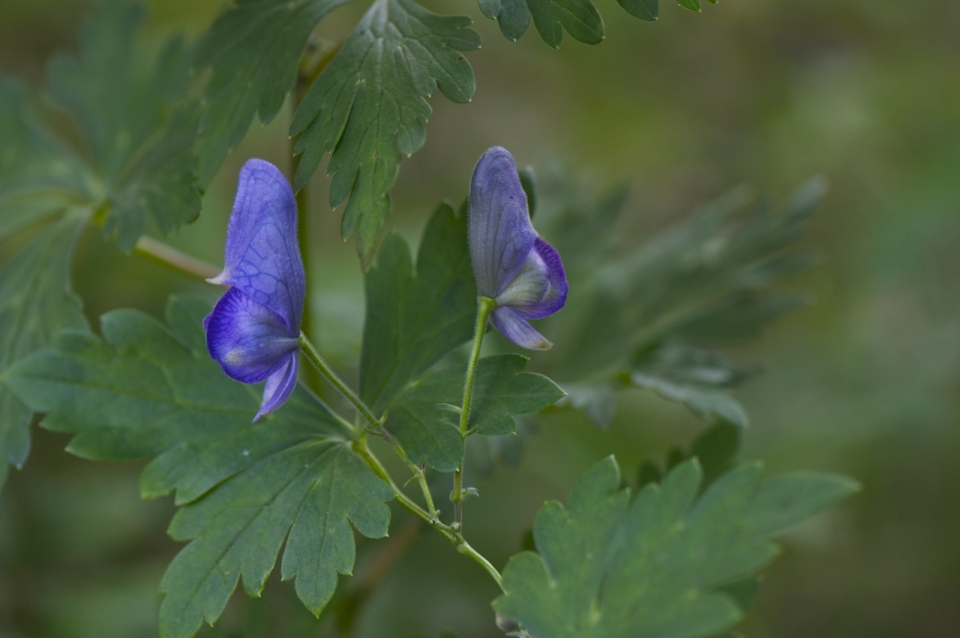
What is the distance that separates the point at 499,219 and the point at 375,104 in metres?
0.18

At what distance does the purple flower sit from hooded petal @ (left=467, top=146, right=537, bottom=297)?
0.19m

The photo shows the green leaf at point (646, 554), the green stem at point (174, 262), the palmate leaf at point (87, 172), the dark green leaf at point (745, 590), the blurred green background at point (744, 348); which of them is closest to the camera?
the green leaf at point (646, 554)

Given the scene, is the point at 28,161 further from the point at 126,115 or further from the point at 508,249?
the point at 508,249

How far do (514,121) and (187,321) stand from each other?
319 cm

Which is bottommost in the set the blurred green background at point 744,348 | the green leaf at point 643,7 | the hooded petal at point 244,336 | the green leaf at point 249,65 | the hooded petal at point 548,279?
the blurred green background at point 744,348

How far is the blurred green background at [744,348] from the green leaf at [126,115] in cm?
48

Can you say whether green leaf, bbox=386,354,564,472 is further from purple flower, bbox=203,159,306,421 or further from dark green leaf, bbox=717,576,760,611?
dark green leaf, bbox=717,576,760,611

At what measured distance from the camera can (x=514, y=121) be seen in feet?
13.6

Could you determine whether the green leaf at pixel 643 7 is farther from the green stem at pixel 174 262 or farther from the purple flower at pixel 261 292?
the green stem at pixel 174 262

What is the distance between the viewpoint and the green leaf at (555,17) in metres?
0.96

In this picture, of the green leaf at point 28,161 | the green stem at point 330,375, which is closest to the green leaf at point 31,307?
the green leaf at point 28,161

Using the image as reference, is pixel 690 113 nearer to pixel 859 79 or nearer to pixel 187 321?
pixel 859 79

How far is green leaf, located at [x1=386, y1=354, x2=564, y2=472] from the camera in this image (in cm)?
93

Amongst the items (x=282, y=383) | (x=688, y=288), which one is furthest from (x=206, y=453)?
(x=688, y=288)
